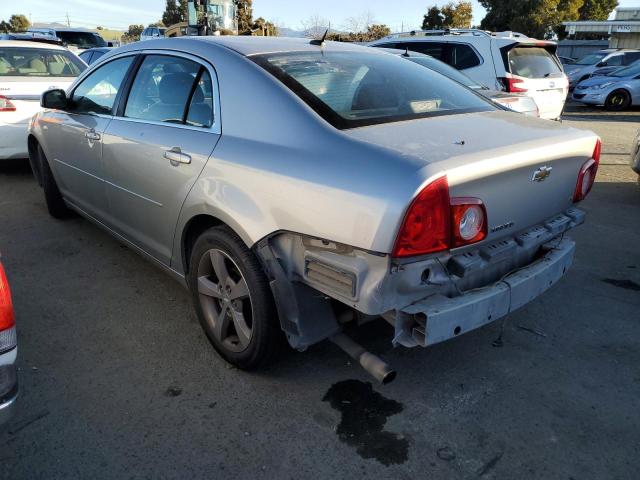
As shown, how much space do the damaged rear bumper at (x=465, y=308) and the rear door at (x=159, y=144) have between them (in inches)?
51.9

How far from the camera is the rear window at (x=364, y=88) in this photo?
2.55 m

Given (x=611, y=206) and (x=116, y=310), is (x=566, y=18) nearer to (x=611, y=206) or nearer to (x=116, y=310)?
(x=611, y=206)

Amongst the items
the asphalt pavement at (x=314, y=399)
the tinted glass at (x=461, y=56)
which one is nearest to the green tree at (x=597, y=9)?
the tinted glass at (x=461, y=56)

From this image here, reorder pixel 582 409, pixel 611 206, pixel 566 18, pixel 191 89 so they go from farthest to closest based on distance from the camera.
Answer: pixel 566 18
pixel 611 206
pixel 191 89
pixel 582 409

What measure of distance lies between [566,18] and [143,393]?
157ft

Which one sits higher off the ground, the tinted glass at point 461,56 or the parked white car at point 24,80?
the tinted glass at point 461,56

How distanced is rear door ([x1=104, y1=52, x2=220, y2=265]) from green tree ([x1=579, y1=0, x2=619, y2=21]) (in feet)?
177

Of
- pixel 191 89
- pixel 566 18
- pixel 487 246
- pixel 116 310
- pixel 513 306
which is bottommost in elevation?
pixel 116 310

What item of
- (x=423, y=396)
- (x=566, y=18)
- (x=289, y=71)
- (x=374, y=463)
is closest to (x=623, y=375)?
(x=423, y=396)

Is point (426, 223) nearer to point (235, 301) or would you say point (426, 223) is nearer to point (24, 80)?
point (235, 301)

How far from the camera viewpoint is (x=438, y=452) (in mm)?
2277

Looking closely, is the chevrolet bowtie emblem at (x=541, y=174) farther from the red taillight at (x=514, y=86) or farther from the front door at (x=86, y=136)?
the red taillight at (x=514, y=86)

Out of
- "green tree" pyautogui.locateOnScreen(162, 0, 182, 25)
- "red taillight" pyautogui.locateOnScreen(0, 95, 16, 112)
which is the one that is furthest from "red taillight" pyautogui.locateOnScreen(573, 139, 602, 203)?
"green tree" pyautogui.locateOnScreen(162, 0, 182, 25)

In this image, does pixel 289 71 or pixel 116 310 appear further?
pixel 116 310
